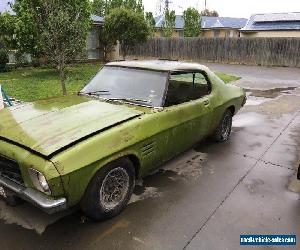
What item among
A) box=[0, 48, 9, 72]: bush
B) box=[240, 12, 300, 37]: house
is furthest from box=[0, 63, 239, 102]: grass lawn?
box=[240, 12, 300, 37]: house

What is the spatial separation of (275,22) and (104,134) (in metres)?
35.9

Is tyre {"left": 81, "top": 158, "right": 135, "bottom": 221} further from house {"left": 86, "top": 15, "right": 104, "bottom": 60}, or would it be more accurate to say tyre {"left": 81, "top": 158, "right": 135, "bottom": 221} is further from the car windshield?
house {"left": 86, "top": 15, "right": 104, "bottom": 60}

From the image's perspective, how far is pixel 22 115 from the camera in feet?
13.3

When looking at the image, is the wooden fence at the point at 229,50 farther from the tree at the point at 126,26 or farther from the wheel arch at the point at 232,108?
the wheel arch at the point at 232,108

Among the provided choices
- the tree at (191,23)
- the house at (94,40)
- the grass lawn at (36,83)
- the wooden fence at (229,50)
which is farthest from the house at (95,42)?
the tree at (191,23)

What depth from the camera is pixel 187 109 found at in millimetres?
4699

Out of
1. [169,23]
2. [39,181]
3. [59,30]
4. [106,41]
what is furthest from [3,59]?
[169,23]

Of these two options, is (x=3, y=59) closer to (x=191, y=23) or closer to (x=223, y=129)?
(x=223, y=129)

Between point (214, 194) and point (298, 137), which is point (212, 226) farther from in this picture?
point (298, 137)

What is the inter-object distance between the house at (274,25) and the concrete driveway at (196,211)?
3064 cm

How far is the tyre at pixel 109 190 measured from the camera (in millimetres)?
3412

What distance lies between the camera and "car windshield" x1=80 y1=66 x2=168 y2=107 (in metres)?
4.45

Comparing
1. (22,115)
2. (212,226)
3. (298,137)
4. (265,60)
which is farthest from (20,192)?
(265,60)

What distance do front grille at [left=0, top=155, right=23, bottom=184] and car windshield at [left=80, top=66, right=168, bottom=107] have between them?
169cm
